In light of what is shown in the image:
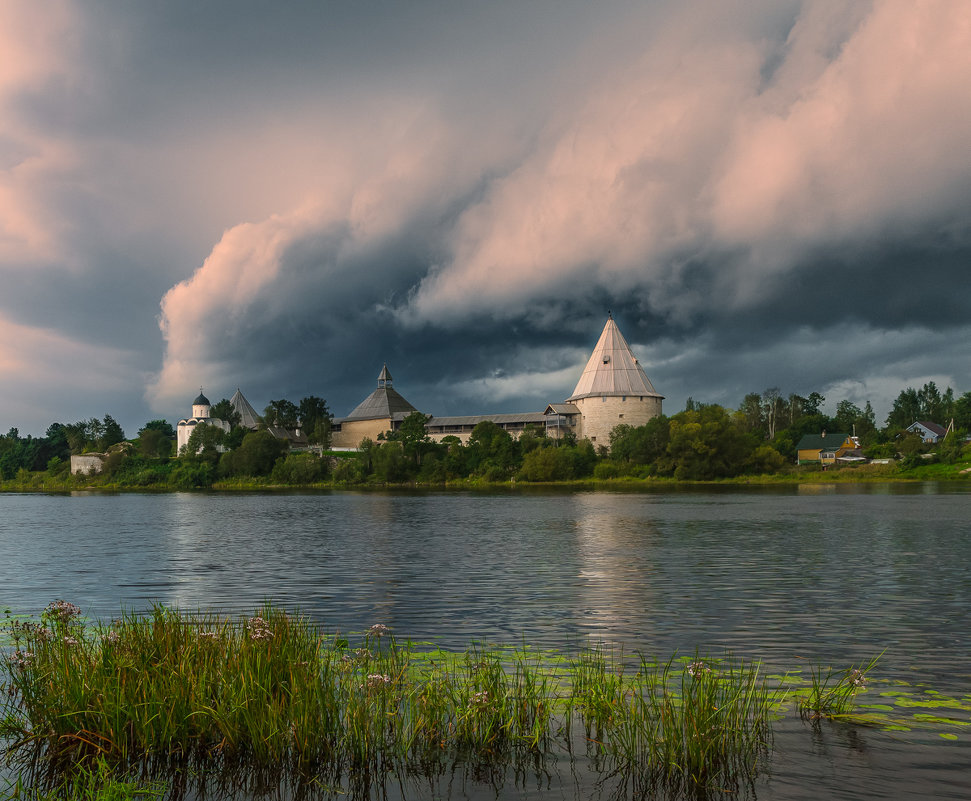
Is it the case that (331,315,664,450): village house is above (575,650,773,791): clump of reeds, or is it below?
above

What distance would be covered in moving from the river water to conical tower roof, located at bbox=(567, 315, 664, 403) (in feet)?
252

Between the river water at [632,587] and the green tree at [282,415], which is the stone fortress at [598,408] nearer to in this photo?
the green tree at [282,415]

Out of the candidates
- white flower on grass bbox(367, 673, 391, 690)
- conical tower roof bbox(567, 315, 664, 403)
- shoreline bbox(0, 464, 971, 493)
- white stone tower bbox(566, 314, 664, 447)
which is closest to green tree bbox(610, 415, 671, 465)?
shoreline bbox(0, 464, 971, 493)

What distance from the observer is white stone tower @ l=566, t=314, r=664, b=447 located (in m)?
115

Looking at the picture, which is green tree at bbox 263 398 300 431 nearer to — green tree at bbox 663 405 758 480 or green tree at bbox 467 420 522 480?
green tree at bbox 467 420 522 480

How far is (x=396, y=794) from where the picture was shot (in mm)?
5980

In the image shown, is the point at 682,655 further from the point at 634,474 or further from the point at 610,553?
the point at 634,474

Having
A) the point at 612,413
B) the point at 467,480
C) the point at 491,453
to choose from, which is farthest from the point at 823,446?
the point at 467,480

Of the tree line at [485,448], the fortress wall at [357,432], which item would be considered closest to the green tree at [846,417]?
the tree line at [485,448]

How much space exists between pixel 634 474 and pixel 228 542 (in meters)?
66.4

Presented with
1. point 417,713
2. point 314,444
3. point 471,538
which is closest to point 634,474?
point 314,444

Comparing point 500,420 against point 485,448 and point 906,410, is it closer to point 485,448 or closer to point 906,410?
point 485,448

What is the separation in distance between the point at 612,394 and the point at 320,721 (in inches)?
4335

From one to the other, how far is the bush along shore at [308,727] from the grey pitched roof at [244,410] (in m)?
138
